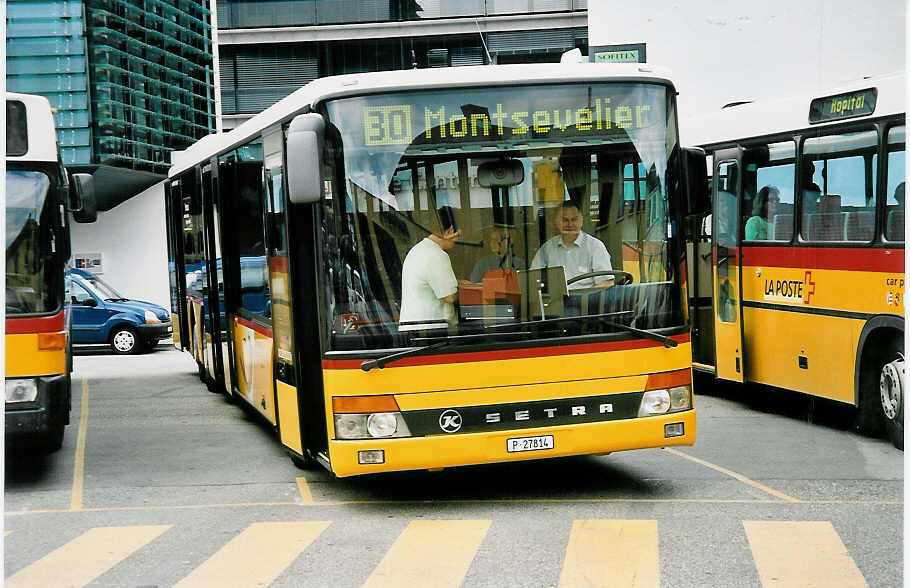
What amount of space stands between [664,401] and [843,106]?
411 centimetres

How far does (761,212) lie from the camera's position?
12.6 metres

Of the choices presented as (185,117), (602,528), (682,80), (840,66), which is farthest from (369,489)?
(185,117)

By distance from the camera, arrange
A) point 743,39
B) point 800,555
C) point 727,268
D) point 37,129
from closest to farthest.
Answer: point 800,555, point 37,129, point 727,268, point 743,39

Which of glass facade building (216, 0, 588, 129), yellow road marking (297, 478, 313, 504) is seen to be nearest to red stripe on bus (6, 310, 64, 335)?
yellow road marking (297, 478, 313, 504)

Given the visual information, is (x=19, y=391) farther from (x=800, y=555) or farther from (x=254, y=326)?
(x=800, y=555)

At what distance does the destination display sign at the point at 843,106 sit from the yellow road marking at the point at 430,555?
5285 mm

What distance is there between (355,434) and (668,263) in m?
2.29

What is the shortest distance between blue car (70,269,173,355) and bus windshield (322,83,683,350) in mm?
18280

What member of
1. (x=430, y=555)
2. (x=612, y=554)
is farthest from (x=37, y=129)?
(x=612, y=554)

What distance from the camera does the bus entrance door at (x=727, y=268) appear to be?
12969 millimetres

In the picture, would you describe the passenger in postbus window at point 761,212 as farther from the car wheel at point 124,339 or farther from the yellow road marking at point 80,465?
the car wheel at point 124,339

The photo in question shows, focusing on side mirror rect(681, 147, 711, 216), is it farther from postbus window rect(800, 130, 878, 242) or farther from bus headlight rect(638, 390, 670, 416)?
postbus window rect(800, 130, 878, 242)

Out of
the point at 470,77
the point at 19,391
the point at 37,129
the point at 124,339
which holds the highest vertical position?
the point at 470,77

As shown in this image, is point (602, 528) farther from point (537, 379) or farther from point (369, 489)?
point (369, 489)
